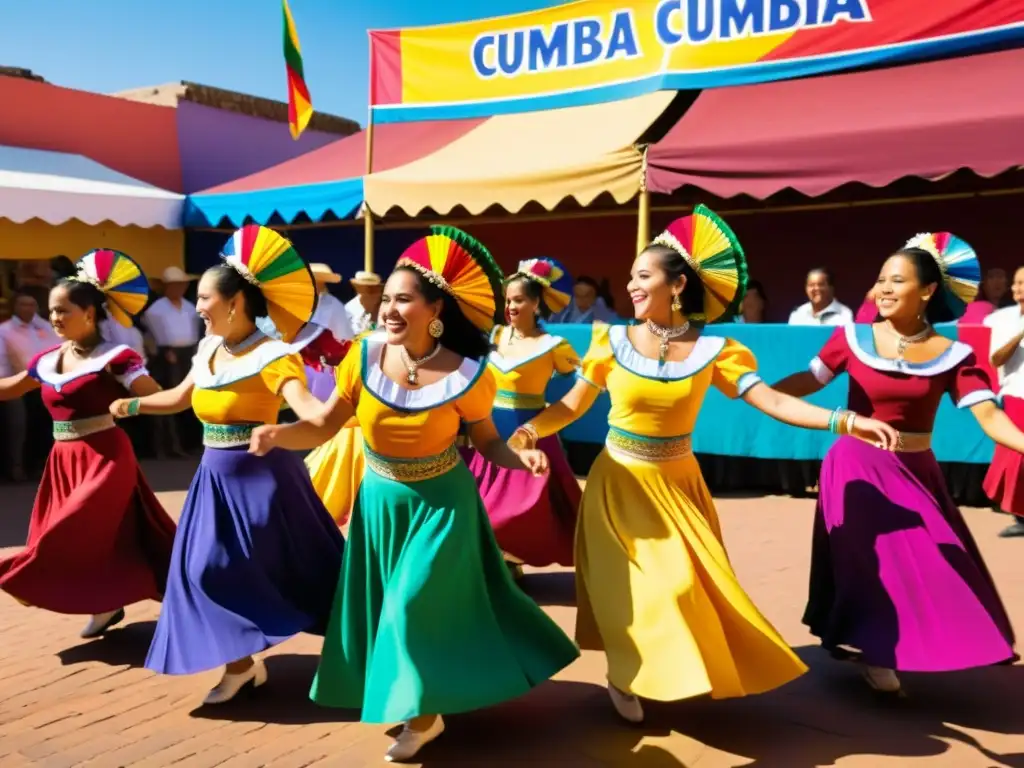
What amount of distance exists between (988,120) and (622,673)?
17.7 ft

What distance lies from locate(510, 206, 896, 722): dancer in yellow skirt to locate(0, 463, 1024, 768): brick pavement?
23 centimetres

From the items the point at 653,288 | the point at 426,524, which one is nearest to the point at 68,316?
the point at 426,524

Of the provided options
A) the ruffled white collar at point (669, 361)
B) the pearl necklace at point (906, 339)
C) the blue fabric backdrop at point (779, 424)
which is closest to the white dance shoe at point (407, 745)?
the ruffled white collar at point (669, 361)

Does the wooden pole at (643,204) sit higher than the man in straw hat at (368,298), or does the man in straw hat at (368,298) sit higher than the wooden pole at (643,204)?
the wooden pole at (643,204)

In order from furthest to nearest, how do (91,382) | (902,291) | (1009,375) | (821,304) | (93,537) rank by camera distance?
(821,304) → (1009,375) → (91,382) → (93,537) → (902,291)

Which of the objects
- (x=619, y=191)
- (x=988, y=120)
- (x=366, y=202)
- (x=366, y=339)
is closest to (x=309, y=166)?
→ (x=366, y=202)

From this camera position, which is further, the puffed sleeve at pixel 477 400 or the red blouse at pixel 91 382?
the red blouse at pixel 91 382

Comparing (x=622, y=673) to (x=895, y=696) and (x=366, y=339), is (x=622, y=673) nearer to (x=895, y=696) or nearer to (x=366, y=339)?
(x=895, y=696)

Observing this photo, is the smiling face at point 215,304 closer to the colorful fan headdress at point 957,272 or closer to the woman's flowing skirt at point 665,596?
the woman's flowing skirt at point 665,596

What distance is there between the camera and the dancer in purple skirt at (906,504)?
10.9 feet

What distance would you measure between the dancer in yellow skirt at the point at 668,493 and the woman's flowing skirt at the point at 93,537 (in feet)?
6.23

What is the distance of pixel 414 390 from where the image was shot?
10.4 ft

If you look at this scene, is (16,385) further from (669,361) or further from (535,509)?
(669,361)

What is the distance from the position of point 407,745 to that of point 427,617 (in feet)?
1.45
